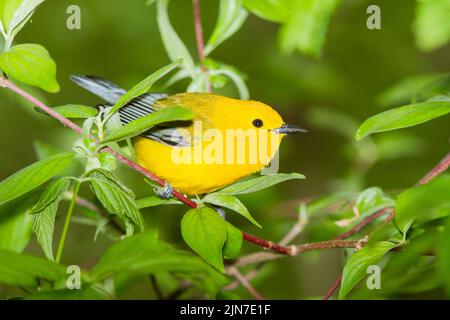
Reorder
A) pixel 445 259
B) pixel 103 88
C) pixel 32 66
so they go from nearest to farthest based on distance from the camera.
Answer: pixel 445 259, pixel 32 66, pixel 103 88

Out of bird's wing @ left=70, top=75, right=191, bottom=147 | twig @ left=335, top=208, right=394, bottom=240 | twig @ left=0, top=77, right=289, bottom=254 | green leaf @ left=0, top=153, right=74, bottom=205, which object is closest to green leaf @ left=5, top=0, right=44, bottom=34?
twig @ left=0, top=77, right=289, bottom=254

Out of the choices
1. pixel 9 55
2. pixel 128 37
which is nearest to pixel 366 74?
pixel 128 37

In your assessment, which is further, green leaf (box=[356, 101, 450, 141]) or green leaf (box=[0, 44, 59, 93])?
green leaf (box=[356, 101, 450, 141])

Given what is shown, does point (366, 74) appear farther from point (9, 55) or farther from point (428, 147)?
point (9, 55)

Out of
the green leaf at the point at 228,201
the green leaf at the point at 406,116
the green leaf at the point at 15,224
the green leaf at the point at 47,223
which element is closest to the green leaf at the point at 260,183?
the green leaf at the point at 228,201

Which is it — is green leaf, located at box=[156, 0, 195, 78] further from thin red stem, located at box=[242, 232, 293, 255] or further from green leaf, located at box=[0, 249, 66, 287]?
green leaf, located at box=[0, 249, 66, 287]

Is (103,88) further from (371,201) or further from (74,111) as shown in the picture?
(371,201)

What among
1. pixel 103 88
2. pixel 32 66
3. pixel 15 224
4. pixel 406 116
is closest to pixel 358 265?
pixel 406 116
